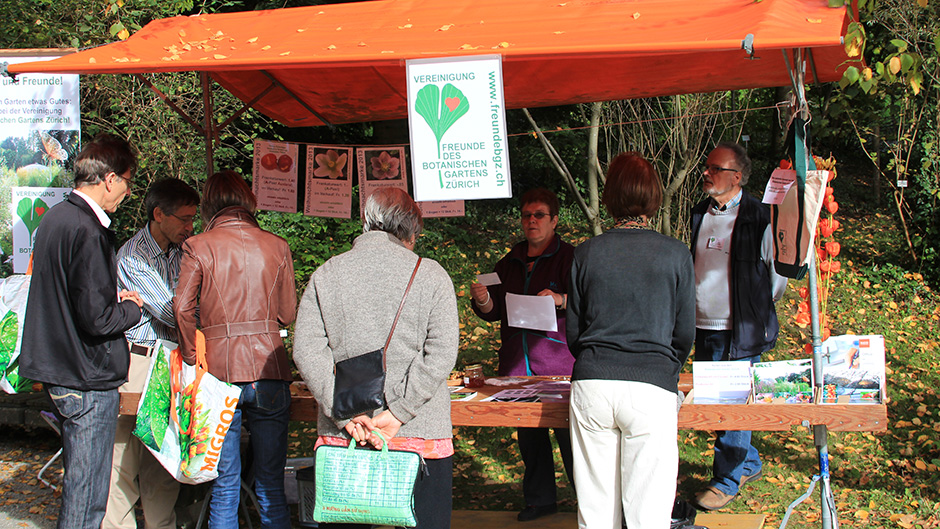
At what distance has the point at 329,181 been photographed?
547 centimetres

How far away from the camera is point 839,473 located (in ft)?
16.5

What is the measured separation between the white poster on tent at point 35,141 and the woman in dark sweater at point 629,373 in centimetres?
391

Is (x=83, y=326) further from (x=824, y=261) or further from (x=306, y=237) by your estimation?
(x=306, y=237)

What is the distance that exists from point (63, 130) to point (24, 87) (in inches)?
15.1

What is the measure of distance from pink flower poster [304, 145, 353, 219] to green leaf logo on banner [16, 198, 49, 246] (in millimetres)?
1766

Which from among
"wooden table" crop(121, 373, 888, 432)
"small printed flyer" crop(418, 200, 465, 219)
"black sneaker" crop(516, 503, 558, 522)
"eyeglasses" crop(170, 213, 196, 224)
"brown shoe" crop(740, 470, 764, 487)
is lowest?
"black sneaker" crop(516, 503, 558, 522)

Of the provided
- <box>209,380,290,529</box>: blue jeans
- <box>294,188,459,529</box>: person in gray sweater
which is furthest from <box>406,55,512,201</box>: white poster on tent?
<box>209,380,290,529</box>: blue jeans

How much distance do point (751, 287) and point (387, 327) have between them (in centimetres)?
214

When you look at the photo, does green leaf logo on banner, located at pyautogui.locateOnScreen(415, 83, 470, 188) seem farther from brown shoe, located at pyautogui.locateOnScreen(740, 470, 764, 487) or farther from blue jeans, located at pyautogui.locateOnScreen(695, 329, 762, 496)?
brown shoe, located at pyautogui.locateOnScreen(740, 470, 764, 487)

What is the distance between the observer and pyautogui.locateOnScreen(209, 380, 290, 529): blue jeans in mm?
3309

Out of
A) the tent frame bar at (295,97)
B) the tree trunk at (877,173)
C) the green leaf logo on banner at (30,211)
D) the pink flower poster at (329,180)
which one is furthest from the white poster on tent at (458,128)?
the tree trunk at (877,173)

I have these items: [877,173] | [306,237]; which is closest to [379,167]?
[306,237]

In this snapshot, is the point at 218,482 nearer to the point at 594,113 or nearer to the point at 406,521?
the point at 406,521

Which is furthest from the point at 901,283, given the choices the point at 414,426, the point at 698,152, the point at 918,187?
the point at 414,426
